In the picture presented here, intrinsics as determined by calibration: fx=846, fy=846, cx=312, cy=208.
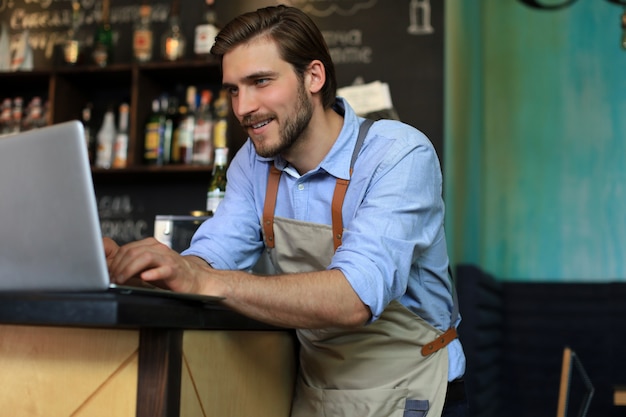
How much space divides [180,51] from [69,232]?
3292 millimetres

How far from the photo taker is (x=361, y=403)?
4.91ft

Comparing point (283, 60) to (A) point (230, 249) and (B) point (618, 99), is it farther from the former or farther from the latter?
(B) point (618, 99)

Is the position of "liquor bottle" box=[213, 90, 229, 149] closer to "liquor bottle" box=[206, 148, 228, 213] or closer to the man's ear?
"liquor bottle" box=[206, 148, 228, 213]

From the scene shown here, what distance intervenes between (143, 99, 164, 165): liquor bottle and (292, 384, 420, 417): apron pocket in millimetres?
2716

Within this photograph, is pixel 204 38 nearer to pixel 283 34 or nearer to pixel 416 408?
pixel 283 34

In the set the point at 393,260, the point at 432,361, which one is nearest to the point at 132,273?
the point at 393,260

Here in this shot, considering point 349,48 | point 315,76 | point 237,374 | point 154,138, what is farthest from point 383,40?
point 237,374

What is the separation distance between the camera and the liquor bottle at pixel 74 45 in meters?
4.36

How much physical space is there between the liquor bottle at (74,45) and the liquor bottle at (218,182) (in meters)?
2.21

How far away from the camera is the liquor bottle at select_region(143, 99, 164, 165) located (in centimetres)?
410

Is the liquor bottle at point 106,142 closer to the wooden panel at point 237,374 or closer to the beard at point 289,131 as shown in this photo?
the beard at point 289,131

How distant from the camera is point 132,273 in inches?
46.1

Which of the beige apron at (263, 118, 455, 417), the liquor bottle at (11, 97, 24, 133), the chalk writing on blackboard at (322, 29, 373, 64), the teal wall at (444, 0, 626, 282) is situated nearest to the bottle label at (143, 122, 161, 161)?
the liquor bottle at (11, 97, 24, 133)

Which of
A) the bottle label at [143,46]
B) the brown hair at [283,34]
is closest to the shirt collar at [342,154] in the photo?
the brown hair at [283,34]
